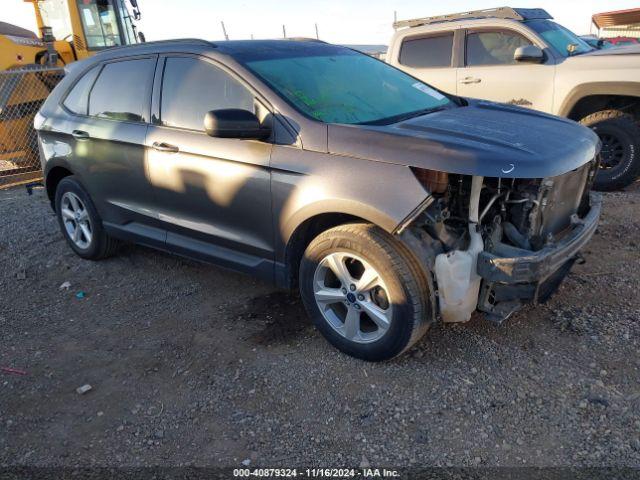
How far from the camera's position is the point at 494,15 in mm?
6730

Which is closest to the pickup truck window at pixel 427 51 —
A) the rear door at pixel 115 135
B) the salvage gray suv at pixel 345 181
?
the salvage gray suv at pixel 345 181

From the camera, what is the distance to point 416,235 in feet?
9.33

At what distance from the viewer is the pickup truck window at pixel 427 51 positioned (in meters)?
7.11

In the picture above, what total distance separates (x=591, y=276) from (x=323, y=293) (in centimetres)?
218

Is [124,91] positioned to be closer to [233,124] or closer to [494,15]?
[233,124]

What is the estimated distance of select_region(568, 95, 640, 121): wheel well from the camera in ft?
19.4

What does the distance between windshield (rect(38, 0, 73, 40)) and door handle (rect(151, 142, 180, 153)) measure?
7413mm

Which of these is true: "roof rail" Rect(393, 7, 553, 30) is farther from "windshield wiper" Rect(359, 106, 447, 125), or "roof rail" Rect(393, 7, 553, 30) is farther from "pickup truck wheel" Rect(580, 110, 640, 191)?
"windshield wiper" Rect(359, 106, 447, 125)

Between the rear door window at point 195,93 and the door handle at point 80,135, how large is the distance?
947mm

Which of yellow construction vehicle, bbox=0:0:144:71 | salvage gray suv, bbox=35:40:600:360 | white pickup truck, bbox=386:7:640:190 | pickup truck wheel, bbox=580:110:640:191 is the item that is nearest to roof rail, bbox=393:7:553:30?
white pickup truck, bbox=386:7:640:190

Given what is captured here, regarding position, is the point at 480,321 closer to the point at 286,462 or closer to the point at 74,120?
the point at 286,462

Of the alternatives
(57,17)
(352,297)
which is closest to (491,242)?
(352,297)

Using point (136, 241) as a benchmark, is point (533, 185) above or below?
above

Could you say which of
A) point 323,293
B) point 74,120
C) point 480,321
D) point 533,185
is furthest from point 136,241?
point 533,185
